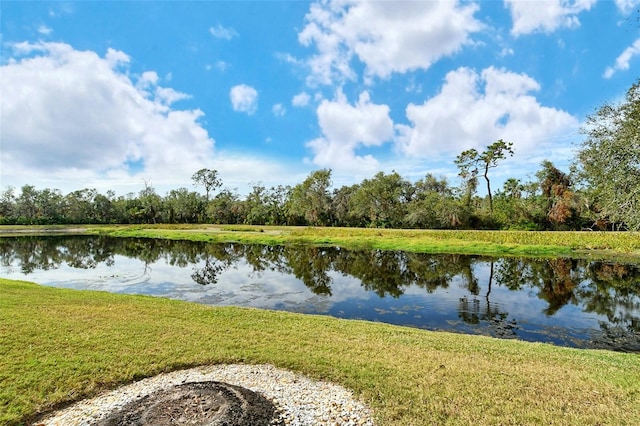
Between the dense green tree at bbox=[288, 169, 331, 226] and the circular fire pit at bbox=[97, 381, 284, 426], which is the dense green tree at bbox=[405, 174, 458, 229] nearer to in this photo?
the dense green tree at bbox=[288, 169, 331, 226]

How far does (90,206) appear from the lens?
8844 centimetres

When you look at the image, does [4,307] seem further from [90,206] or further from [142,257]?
[90,206]

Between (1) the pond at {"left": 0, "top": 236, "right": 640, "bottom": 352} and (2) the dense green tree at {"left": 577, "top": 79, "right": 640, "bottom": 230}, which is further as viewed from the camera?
(1) the pond at {"left": 0, "top": 236, "right": 640, "bottom": 352}

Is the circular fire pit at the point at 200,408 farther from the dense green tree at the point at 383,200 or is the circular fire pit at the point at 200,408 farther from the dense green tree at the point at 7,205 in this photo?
the dense green tree at the point at 7,205

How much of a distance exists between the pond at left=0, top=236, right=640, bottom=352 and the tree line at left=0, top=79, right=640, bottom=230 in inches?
188

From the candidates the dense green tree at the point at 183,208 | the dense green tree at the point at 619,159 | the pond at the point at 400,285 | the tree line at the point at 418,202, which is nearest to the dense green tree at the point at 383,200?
the tree line at the point at 418,202

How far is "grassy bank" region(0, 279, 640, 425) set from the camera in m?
5.57

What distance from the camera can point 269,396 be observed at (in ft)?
19.2

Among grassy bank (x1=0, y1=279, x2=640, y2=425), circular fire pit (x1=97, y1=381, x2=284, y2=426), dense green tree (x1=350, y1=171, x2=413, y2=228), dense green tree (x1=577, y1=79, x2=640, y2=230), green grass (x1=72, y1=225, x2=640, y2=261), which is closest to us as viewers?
circular fire pit (x1=97, y1=381, x2=284, y2=426)

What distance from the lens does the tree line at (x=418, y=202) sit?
10.4 metres

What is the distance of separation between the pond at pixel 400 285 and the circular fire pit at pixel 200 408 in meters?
8.95

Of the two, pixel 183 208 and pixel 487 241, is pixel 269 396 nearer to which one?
pixel 487 241

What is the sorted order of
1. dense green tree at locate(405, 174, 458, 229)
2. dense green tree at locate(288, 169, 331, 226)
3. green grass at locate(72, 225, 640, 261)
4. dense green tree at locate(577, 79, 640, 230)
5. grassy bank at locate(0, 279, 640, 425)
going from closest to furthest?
1. grassy bank at locate(0, 279, 640, 425)
2. dense green tree at locate(577, 79, 640, 230)
3. green grass at locate(72, 225, 640, 261)
4. dense green tree at locate(405, 174, 458, 229)
5. dense green tree at locate(288, 169, 331, 226)

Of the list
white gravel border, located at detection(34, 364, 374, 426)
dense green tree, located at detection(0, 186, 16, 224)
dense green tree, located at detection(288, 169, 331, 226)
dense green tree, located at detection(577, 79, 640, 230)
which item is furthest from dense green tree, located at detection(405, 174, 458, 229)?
→ dense green tree, located at detection(0, 186, 16, 224)
